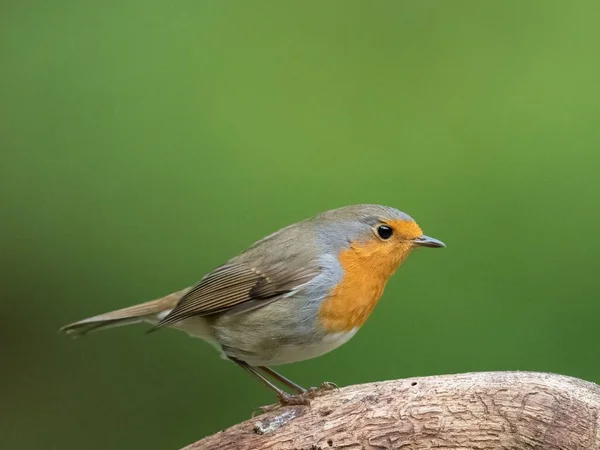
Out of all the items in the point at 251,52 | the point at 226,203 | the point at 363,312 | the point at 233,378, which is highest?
the point at 251,52

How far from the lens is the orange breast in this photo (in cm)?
277

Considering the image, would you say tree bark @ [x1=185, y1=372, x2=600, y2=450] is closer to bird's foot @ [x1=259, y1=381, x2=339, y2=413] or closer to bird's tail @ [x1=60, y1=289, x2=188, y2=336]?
bird's foot @ [x1=259, y1=381, x2=339, y2=413]

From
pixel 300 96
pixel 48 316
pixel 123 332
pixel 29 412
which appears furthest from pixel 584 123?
pixel 29 412

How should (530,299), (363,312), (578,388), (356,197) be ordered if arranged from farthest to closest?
(356,197), (530,299), (363,312), (578,388)

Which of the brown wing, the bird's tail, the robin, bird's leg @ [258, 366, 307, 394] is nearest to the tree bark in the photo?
the robin

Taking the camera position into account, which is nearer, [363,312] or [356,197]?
[363,312]

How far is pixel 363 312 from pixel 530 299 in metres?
1.38

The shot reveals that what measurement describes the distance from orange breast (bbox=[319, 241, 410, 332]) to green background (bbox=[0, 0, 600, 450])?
3.42ft

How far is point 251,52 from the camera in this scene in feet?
14.2

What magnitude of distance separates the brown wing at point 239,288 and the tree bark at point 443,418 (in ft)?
1.65

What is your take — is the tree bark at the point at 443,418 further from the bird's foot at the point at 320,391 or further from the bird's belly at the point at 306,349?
the bird's belly at the point at 306,349

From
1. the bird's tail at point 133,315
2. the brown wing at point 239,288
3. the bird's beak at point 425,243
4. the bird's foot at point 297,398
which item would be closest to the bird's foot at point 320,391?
the bird's foot at point 297,398

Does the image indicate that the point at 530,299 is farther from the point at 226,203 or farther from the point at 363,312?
the point at 226,203

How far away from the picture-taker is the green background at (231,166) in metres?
3.98
